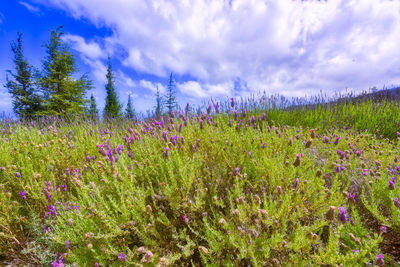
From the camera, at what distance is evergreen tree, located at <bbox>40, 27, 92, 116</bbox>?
16906 millimetres

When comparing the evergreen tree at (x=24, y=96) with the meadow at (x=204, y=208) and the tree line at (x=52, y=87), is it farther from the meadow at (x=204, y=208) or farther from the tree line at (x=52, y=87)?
the meadow at (x=204, y=208)

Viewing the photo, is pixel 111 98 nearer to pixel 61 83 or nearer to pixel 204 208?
pixel 61 83

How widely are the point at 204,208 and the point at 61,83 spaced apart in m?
20.4

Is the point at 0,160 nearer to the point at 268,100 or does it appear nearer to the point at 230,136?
the point at 230,136

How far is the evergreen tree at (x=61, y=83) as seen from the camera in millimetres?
16906

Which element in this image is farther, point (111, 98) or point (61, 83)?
point (111, 98)

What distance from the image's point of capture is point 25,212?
2447 mm

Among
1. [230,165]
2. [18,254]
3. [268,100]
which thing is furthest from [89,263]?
[268,100]

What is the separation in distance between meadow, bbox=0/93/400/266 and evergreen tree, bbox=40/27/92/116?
16.9m

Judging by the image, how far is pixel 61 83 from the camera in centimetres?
1753

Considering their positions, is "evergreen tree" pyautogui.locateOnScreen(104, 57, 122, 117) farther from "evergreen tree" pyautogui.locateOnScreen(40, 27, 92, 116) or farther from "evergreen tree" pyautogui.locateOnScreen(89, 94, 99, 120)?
"evergreen tree" pyautogui.locateOnScreen(40, 27, 92, 116)

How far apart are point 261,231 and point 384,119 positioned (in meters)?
6.36

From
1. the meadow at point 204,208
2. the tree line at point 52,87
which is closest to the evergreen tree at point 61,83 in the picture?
the tree line at point 52,87

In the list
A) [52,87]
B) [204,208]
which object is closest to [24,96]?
[52,87]
